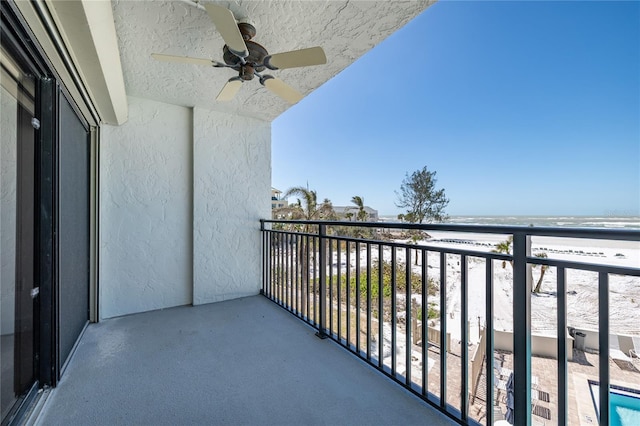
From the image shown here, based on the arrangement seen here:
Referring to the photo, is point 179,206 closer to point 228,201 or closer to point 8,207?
point 228,201

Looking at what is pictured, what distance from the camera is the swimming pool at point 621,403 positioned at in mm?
1052

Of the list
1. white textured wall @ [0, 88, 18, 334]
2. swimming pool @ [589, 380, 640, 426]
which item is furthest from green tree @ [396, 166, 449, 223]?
white textured wall @ [0, 88, 18, 334]

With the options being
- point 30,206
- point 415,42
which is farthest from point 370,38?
point 415,42

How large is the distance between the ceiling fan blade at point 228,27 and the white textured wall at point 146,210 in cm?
174

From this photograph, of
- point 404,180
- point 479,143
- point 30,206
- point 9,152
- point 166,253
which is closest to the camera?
point 9,152

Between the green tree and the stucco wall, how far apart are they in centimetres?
1273

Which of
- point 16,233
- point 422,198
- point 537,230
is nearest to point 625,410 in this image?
point 537,230

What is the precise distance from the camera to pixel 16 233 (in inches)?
49.9

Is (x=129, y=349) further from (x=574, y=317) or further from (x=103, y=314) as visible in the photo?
(x=574, y=317)

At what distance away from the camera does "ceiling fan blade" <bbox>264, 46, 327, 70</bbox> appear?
168cm

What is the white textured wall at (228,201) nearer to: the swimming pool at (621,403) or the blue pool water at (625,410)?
the swimming pool at (621,403)

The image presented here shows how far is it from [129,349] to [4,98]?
183 cm

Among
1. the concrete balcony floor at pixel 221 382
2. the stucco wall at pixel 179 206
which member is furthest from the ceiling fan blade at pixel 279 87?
the concrete balcony floor at pixel 221 382

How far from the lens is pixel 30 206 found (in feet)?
4.61
